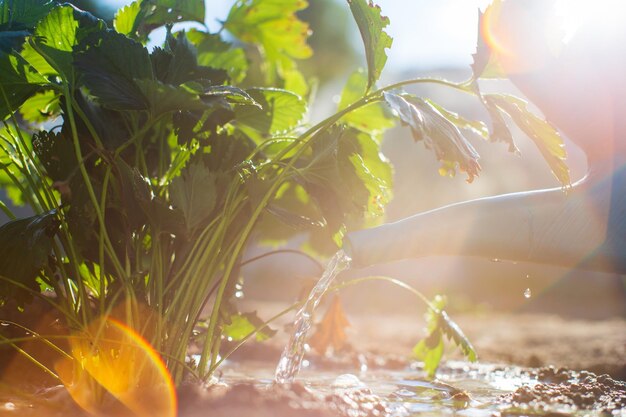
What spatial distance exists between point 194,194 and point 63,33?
0.28 meters

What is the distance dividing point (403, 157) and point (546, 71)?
5.68 m

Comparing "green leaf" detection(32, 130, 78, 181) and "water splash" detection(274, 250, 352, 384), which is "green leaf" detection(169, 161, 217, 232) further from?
"water splash" detection(274, 250, 352, 384)

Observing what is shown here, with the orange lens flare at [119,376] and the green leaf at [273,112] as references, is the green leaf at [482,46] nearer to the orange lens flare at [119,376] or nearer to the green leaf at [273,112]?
the green leaf at [273,112]

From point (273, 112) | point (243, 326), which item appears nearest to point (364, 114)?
point (273, 112)

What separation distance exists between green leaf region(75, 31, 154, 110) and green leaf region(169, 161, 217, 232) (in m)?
0.10

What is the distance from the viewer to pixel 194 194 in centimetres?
84

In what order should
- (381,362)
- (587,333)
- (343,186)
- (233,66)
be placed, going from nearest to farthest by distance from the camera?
1. (343,186)
2. (233,66)
3. (381,362)
4. (587,333)

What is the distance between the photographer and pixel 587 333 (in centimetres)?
271

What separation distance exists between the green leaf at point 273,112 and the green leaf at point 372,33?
18 cm

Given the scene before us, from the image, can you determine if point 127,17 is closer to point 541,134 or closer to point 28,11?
point 28,11

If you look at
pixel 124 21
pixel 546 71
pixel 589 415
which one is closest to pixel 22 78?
pixel 124 21

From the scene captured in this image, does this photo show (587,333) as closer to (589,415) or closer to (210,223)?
(589,415)

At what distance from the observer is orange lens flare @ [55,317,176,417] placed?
859 millimetres

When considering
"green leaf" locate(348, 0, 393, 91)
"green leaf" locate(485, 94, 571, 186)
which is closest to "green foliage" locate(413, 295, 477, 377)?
"green leaf" locate(485, 94, 571, 186)
